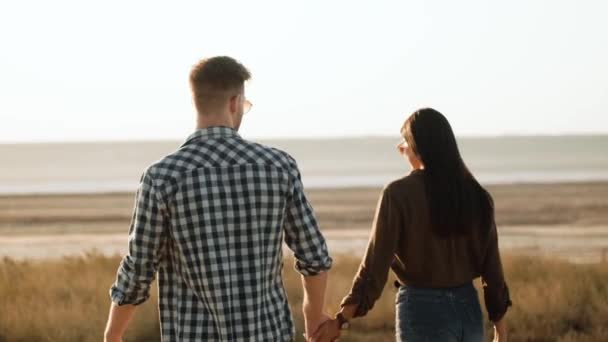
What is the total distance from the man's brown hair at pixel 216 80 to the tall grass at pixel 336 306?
584 centimetres

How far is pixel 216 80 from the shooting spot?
3848mm

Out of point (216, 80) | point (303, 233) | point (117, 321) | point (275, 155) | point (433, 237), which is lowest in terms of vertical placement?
point (117, 321)

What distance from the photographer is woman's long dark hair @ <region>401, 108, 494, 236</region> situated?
462cm

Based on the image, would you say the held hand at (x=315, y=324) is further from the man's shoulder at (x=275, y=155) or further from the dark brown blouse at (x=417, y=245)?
the man's shoulder at (x=275, y=155)

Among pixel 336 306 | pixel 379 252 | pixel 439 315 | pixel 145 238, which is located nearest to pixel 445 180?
pixel 379 252

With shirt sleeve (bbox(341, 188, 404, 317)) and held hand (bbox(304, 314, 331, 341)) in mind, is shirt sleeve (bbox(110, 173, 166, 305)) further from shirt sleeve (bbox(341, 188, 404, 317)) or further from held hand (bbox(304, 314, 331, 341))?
shirt sleeve (bbox(341, 188, 404, 317))

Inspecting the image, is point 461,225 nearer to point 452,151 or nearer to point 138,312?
point 452,151

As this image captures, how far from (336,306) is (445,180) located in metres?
6.06

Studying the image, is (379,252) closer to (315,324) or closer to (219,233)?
→ (315,324)

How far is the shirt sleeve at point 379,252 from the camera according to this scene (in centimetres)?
467

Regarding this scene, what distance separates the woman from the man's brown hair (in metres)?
1.00

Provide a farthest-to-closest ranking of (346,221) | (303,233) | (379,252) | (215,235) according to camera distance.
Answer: (346,221), (379,252), (303,233), (215,235)

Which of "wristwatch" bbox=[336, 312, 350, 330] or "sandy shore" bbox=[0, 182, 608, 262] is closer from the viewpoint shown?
"wristwatch" bbox=[336, 312, 350, 330]

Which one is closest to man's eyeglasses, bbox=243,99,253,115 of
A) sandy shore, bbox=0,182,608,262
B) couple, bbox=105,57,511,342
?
couple, bbox=105,57,511,342
